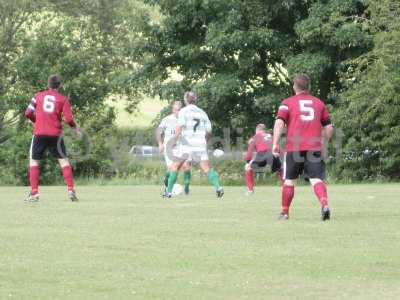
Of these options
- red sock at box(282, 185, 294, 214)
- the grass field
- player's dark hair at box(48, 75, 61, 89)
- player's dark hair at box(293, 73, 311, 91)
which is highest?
player's dark hair at box(48, 75, 61, 89)

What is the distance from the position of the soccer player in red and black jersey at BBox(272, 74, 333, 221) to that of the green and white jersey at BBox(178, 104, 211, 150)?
19.9 feet

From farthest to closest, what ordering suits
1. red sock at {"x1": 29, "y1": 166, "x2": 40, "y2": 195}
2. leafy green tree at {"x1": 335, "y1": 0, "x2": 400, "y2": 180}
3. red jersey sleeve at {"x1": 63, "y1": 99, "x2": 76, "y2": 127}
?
leafy green tree at {"x1": 335, "y1": 0, "x2": 400, "y2": 180}
red sock at {"x1": 29, "y1": 166, "x2": 40, "y2": 195}
red jersey sleeve at {"x1": 63, "y1": 99, "x2": 76, "y2": 127}

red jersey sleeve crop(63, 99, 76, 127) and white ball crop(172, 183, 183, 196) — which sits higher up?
red jersey sleeve crop(63, 99, 76, 127)

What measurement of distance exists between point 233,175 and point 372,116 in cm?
679

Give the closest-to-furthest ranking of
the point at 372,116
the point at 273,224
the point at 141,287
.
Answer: the point at 141,287
the point at 273,224
the point at 372,116

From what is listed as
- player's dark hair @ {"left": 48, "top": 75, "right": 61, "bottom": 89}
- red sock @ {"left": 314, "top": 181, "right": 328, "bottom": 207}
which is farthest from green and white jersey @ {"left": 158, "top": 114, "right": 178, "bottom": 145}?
red sock @ {"left": 314, "top": 181, "right": 328, "bottom": 207}

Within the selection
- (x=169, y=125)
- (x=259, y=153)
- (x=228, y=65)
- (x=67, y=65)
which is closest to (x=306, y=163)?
(x=169, y=125)

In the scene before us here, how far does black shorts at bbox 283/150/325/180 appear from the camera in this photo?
1480 centimetres

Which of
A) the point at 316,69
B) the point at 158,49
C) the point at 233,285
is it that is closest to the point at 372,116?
the point at 316,69

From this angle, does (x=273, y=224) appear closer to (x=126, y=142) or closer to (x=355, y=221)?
(x=355, y=221)

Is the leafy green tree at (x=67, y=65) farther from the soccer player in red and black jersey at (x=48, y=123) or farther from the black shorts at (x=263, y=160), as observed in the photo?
the soccer player in red and black jersey at (x=48, y=123)

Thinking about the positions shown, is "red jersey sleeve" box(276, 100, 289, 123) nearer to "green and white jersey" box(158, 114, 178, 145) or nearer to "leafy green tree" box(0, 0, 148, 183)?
"green and white jersey" box(158, 114, 178, 145)

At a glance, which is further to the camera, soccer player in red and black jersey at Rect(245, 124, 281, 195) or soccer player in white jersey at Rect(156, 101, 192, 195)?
soccer player in red and black jersey at Rect(245, 124, 281, 195)

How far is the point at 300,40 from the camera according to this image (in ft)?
122
